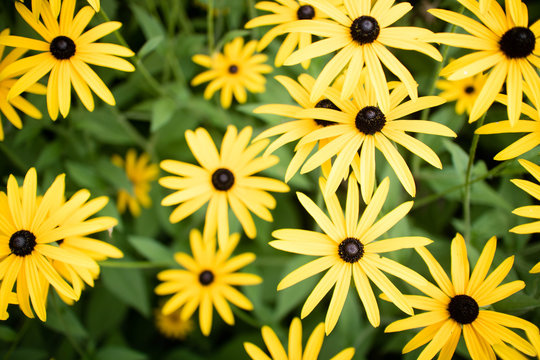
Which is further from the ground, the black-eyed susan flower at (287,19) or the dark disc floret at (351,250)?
the black-eyed susan flower at (287,19)

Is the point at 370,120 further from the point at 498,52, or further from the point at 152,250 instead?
the point at 152,250

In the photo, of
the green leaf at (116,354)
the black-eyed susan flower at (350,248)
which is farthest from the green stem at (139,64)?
the green leaf at (116,354)

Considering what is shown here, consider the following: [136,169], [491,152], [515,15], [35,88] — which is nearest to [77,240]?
[35,88]

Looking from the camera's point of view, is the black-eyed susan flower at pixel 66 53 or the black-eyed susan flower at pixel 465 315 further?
the black-eyed susan flower at pixel 66 53

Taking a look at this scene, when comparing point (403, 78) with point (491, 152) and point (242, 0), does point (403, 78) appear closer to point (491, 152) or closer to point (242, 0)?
point (242, 0)

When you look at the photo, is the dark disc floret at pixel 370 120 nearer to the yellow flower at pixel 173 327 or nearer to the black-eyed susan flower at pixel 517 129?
the black-eyed susan flower at pixel 517 129

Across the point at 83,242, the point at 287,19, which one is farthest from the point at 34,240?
the point at 287,19
